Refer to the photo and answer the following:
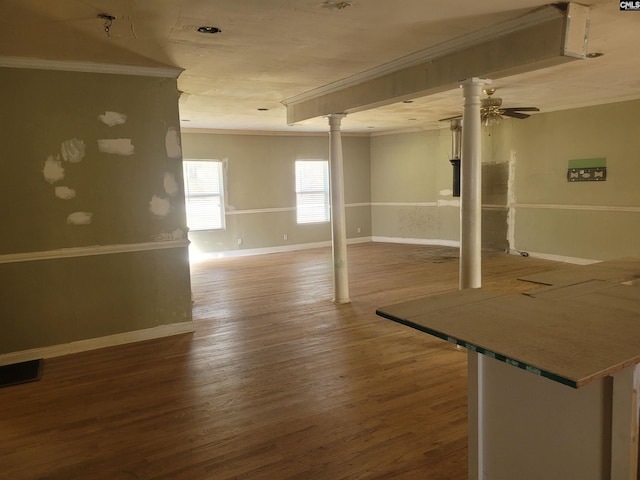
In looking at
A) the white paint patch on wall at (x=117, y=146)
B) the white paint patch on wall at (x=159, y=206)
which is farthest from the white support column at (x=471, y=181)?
the white paint patch on wall at (x=117, y=146)

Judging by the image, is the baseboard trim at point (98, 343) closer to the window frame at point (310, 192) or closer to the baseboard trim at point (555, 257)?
the window frame at point (310, 192)

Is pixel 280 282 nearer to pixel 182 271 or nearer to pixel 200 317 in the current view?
pixel 200 317

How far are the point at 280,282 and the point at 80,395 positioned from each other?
→ 12.1ft

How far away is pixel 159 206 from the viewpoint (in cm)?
430

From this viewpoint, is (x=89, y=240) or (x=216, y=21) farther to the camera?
(x=89, y=240)

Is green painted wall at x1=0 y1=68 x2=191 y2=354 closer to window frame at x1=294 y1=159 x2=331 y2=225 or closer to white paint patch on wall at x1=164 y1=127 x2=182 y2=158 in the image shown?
white paint patch on wall at x1=164 y1=127 x2=182 y2=158

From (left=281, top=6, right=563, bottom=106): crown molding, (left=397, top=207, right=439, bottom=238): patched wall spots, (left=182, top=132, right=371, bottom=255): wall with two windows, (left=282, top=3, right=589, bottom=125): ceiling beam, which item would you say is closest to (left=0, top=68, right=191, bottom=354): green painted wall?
(left=281, top=6, right=563, bottom=106): crown molding

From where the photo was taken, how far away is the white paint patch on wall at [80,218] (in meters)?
3.97

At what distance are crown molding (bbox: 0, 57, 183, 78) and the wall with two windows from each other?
179 inches

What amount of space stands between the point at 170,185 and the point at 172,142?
41 centimetres

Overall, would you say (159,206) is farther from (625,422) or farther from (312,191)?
(312,191)

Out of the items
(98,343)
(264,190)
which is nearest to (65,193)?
(98,343)

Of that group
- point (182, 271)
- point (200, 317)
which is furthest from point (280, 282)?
point (182, 271)

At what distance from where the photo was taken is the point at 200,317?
16.7ft
